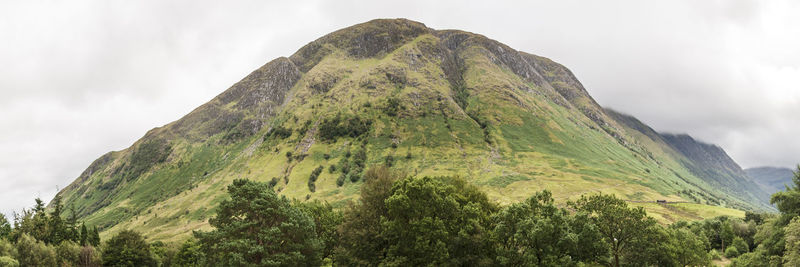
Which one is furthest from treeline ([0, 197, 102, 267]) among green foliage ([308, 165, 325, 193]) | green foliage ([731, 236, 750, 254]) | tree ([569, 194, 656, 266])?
green foliage ([731, 236, 750, 254])

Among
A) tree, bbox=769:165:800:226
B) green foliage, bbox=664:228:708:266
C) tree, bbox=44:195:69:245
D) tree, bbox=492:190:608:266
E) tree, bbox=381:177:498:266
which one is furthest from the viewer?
tree, bbox=44:195:69:245

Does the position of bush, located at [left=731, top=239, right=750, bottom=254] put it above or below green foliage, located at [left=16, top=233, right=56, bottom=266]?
below

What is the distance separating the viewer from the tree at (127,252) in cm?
7300

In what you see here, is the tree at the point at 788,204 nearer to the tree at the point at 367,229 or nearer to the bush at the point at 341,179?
the tree at the point at 367,229

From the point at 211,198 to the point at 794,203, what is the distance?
22806 cm

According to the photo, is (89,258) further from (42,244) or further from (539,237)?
(539,237)

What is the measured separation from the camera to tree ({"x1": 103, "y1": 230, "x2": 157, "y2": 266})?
240 ft

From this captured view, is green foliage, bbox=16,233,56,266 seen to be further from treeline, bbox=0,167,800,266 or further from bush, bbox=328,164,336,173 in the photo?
bush, bbox=328,164,336,173

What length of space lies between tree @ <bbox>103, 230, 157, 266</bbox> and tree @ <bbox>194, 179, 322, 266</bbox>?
49.4m

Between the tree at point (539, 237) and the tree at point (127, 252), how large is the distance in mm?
79736

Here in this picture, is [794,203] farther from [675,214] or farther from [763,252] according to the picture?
[675,214]

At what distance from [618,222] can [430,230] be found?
77.6 ft

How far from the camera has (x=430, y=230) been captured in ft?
130

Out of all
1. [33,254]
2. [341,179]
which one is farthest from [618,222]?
[341,179]
